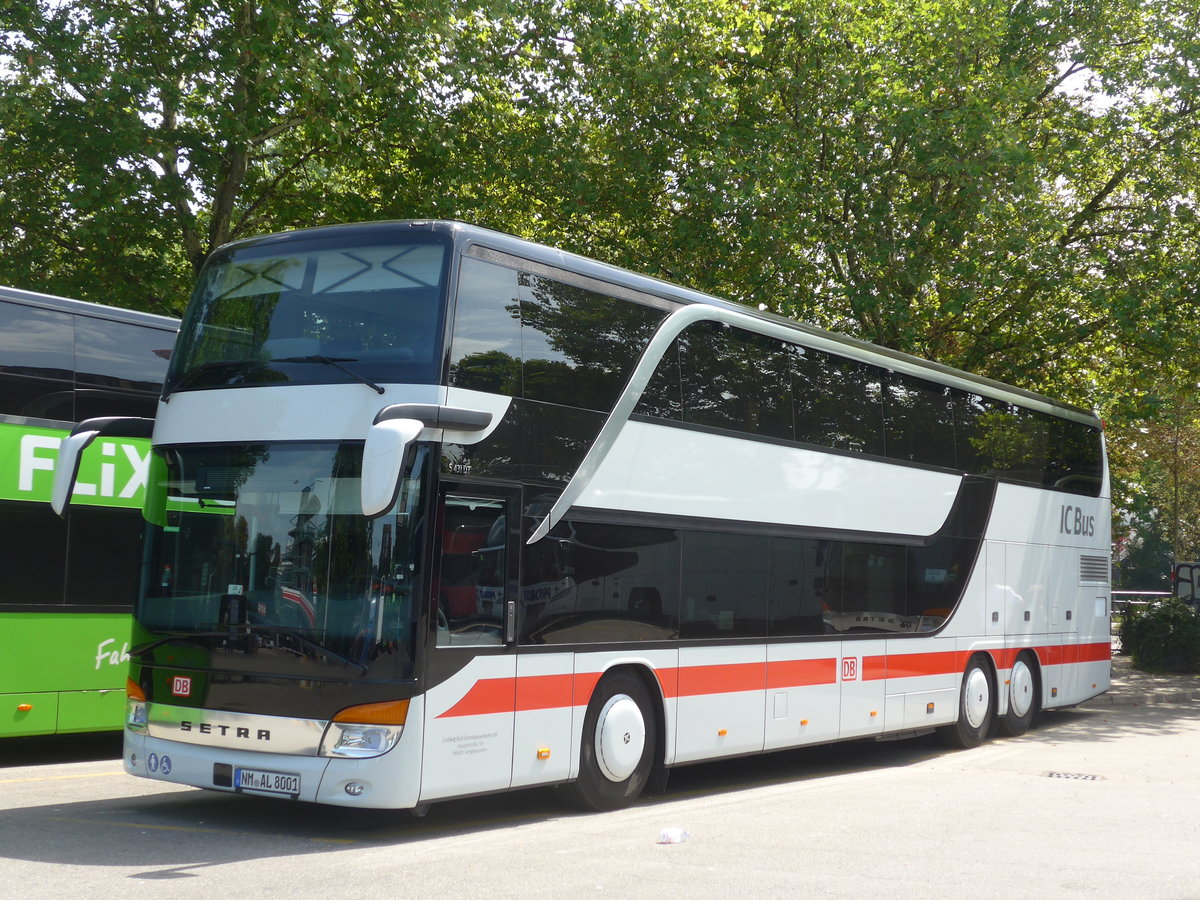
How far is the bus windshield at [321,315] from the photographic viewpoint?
27.1 feet

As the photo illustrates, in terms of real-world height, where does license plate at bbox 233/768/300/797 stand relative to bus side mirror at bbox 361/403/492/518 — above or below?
below

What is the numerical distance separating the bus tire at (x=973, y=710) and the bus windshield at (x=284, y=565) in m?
8.69

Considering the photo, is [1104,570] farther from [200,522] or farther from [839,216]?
[200,522]

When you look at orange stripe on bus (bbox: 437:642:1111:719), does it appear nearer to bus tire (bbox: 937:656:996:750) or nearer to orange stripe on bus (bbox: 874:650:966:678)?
orange stripe on bus (bbox: 874:650:966:678)

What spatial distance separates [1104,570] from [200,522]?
14.0 metres

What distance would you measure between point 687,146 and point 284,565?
14.9 metres

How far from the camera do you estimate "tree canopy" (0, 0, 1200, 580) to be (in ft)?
62.1

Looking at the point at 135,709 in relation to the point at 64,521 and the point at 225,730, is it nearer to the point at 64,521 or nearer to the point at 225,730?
the point at 225,730

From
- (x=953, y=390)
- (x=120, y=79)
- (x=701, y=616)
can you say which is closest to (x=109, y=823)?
(x=701, y=616)

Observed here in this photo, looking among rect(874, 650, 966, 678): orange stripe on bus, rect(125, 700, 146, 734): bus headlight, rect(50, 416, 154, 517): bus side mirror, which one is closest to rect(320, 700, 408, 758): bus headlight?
rect(125, 700, 146, 734): bus headlight

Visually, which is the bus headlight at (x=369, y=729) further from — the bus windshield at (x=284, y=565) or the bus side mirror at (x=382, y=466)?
the bus side mirror at (x=382, y=466)

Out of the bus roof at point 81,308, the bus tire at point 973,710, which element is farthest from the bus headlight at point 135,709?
the bus tire at point 973,710

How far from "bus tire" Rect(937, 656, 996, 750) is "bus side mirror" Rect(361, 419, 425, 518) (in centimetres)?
932

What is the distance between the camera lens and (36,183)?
20.3m
